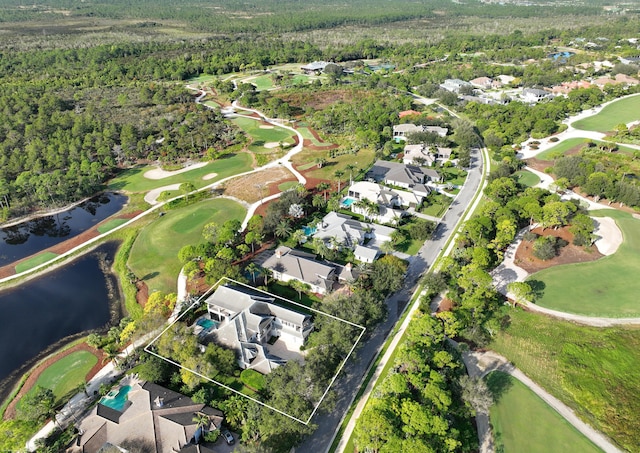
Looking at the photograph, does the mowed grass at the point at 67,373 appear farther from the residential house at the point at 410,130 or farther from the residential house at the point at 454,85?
A: the residential house at the point at 454,85

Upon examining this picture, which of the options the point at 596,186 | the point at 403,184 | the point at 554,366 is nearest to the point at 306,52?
the point at 403,184

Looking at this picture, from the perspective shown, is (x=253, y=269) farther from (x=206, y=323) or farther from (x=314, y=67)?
(x=314, y=67)

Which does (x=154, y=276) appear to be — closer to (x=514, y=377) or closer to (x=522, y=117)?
(x=514, y=377)

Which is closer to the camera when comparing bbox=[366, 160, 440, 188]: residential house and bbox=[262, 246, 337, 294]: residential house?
bbox=[262, 246, 337, 294]: residential house

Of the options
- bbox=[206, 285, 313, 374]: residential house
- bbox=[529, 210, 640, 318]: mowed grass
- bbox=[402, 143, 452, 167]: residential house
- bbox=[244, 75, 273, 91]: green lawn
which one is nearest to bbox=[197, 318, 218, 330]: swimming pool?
bbox=[206, 285, 313, 374]: residential house

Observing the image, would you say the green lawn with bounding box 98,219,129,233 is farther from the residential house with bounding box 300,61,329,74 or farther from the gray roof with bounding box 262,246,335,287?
the residential house with bounding box 300,61,329,74

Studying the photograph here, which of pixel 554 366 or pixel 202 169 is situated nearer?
pixel 554 366
